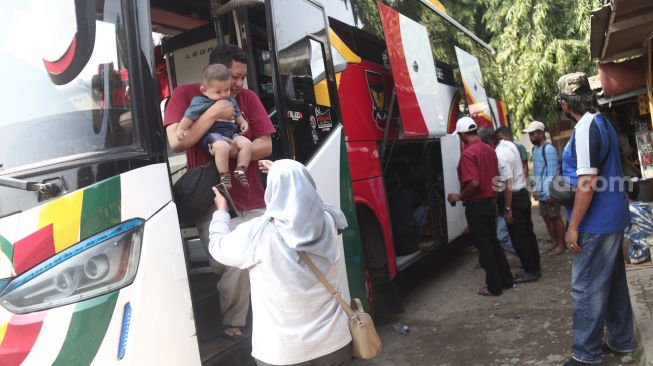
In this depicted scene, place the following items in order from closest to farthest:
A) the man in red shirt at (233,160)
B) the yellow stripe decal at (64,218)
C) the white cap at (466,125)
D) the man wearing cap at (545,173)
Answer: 1. the yellow stripe decal at (64,218)
2. the man in red shirt at (233,160)
3. the white cap at (466,125)
4. the man wearing cap at (545,173)

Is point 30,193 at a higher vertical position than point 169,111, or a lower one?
lower

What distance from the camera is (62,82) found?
265cm

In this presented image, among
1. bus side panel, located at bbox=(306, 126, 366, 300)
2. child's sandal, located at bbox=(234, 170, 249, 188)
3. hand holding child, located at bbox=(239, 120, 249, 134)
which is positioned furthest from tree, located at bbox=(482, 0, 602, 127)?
child's sandal, located at bbox=(234, 170, 249, 188)

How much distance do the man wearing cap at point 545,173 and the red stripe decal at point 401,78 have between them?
110 inches

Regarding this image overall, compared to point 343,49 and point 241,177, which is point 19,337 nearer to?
point 241,177

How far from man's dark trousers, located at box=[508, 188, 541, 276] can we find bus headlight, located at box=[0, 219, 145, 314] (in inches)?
207

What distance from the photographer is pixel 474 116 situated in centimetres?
873

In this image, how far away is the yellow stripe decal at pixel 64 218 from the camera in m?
2.36

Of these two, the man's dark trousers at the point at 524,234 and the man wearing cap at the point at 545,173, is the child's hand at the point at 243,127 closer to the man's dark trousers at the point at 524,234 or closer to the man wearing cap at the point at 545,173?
the man's dark trousers at the point at 524,234

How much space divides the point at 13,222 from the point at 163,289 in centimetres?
70

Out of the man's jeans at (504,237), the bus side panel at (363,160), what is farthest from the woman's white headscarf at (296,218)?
the man's jeans at (504,237)


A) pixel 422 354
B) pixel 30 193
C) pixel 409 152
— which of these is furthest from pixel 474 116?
pixel 30 193

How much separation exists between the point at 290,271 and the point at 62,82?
4.52 feet

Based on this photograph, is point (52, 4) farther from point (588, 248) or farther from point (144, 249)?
point (588, 248)
